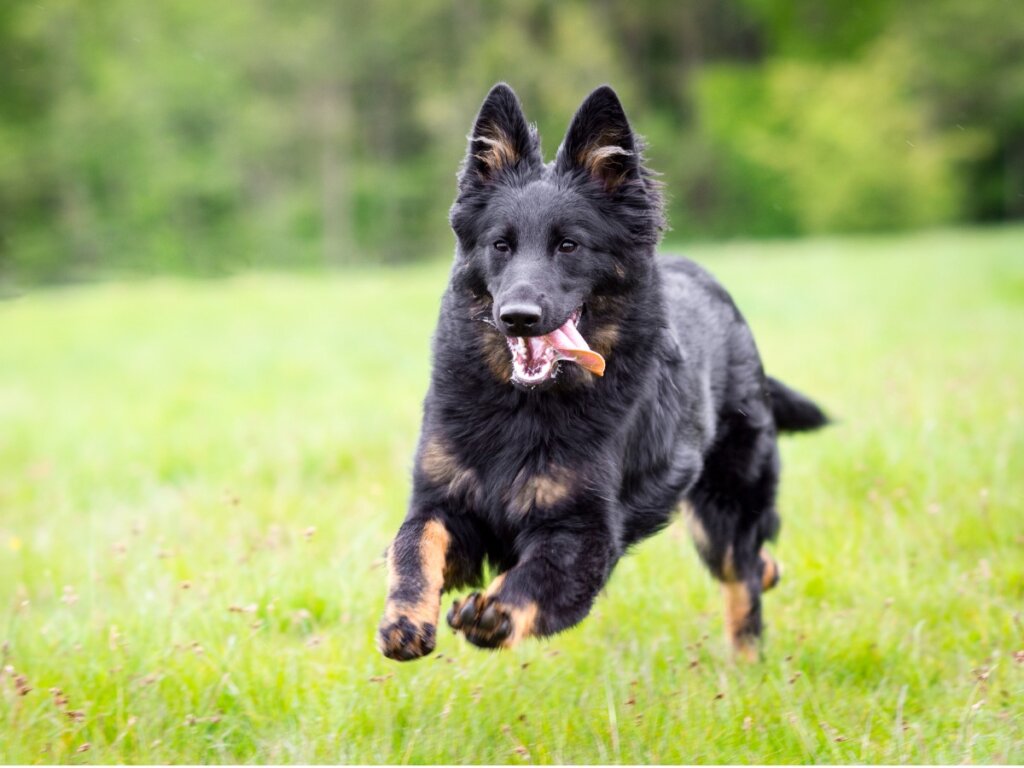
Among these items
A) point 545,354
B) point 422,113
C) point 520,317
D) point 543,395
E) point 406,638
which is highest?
point 422,113

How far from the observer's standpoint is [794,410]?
5449 millimetres

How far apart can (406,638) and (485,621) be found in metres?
0.25

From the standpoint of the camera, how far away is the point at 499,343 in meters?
3.81

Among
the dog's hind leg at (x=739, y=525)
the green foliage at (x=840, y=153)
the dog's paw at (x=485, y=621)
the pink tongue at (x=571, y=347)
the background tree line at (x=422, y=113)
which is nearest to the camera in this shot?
the dog's paw at (x=485, y=621)

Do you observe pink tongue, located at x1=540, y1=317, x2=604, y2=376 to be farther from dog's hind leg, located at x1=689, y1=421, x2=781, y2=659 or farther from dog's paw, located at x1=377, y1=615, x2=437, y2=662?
dog's hind leg, located at x1=689, y1=421, x2=781, y2=659

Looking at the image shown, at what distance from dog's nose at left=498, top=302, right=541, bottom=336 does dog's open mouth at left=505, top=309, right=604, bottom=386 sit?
0.48 feet

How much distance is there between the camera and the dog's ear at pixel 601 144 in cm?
392

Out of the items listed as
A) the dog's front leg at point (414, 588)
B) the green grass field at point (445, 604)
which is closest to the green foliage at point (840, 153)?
the green grass field at point (445, 604)

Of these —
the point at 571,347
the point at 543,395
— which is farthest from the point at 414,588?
the point at 571,347

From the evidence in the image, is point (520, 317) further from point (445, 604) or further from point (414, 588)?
point (445, 604)

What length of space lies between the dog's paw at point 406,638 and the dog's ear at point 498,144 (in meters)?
1.76

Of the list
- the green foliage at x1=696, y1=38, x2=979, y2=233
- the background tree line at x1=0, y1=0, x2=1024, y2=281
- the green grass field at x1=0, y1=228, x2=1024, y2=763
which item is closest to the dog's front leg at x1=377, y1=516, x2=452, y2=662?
the green grass field at x1=0, y1=228, x2=1024, y2=763

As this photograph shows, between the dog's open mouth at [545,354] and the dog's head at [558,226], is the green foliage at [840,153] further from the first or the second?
the dog's open mouth at [545,354]

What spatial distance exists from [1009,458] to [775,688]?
345 centimetres
